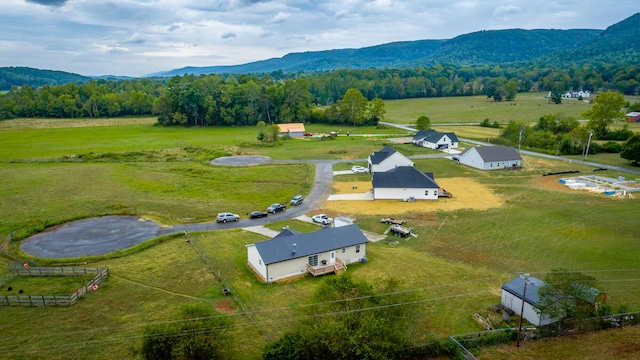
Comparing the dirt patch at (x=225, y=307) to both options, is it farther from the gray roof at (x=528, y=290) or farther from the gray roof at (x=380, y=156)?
the gray roof at (x=380, y=156)

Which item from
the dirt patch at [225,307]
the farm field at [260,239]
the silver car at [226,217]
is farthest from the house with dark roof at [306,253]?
the silver car at [226,217]

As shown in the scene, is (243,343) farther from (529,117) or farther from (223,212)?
(529,117)

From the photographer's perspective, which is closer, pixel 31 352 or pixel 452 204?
pixel 31 352


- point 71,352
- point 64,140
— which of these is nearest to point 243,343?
point 71,352

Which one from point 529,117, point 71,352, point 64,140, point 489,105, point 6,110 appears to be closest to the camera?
point 71,352

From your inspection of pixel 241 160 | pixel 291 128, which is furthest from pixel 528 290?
pixel 291 128

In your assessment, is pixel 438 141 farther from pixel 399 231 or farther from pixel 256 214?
pixel 256 214
